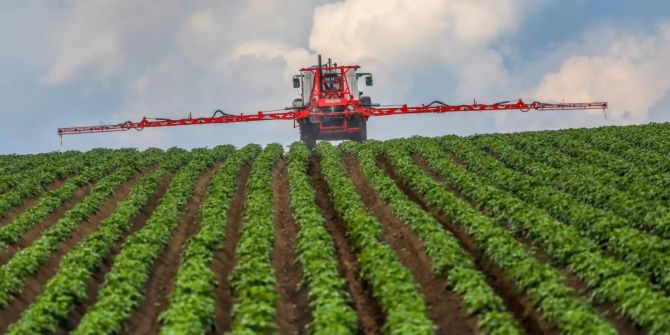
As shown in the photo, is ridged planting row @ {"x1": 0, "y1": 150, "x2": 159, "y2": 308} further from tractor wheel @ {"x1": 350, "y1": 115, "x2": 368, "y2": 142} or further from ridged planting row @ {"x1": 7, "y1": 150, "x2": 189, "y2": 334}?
tractor wheel @ {"x1": 350, "y1": 115, "x2": 368, "y2": 142}

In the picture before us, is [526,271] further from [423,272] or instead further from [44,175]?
[44,175]

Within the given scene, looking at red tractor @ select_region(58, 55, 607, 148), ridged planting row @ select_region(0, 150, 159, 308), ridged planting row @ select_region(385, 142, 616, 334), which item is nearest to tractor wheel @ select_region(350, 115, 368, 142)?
red tractor @ select_region(58, 55, 607, 148)

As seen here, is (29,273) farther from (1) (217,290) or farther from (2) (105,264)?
(1) (217,290)

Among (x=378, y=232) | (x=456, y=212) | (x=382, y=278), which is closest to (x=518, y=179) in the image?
(x=456, y=212)

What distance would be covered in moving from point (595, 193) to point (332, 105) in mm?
20188

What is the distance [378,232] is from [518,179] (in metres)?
7.60

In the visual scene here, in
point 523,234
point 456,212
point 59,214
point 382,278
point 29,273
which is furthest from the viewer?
point 59,214

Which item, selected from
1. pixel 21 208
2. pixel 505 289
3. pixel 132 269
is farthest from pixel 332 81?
pixel 505 289

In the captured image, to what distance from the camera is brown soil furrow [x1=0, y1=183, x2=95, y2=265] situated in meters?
22.9

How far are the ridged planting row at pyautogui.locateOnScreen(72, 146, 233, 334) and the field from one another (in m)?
0.05

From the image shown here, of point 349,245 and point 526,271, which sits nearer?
point 526,271

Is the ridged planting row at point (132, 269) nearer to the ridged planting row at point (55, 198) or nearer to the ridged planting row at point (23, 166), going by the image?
the ridged planting row at point (55, 198)

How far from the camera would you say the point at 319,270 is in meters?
18.5

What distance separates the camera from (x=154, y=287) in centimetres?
1981
